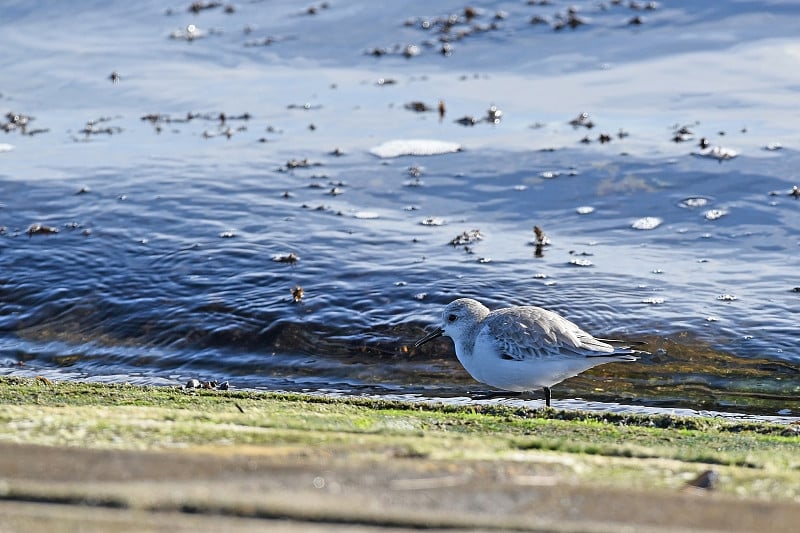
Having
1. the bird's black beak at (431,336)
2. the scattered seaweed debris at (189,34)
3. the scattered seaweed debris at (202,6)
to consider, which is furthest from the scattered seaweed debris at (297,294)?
the scattered seaweed debris at (202,6)

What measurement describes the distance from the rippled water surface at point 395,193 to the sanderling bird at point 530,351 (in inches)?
21.8

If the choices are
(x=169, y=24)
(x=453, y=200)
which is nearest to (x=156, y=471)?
(x=453, y=200)

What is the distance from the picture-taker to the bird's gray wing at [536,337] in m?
6.53

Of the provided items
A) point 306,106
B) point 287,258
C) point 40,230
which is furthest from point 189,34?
point 287,258

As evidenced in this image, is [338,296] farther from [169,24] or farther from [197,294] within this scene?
[169,24]

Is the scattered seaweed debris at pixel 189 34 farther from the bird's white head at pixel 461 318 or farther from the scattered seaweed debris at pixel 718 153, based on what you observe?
the bird's white head at pixel 461 318

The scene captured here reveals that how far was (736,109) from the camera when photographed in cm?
1245

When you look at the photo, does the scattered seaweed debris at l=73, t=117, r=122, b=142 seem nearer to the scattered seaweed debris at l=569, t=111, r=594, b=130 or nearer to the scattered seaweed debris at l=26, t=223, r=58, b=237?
the scattered seaweed debris at l=26, t=223, r=58, b=237

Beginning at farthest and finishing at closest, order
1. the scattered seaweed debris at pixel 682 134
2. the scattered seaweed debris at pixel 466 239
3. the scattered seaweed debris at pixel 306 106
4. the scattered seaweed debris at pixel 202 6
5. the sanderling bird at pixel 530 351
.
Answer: the scattered seaweed debris at pixel 202 6 < the scattered seaweed debris at pixel 306 106 < the scattered seaweed debris at pixel 682 134 < the scattered seaweed debris at pixel 466 239 < the sanderling bird at pixel 530 351

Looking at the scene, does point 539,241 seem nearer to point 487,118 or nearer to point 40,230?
point 487,118

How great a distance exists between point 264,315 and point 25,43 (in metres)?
10.3

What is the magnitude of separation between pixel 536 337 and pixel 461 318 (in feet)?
2.33

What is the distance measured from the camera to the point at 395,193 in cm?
1092

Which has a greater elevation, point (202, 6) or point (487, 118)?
point (202, 6)
